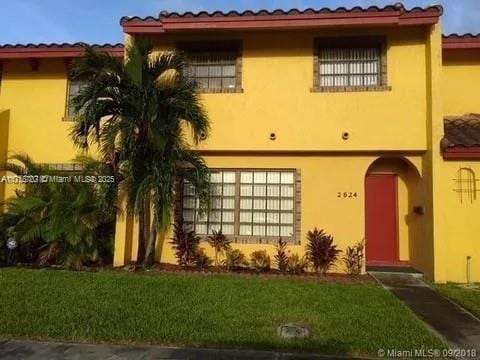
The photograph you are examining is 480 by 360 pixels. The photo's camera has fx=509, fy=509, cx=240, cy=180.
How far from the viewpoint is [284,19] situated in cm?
1084

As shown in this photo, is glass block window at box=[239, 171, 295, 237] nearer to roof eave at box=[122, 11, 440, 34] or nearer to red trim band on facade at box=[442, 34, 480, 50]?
roof eave at box=[122, 11, 440, 34]

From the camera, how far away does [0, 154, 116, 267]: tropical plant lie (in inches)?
431

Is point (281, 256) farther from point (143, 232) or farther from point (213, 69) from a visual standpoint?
point (213, 69)

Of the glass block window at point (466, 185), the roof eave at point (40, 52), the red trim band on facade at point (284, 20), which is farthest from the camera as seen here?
the roof eave at point (40, 52)

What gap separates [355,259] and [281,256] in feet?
5.23

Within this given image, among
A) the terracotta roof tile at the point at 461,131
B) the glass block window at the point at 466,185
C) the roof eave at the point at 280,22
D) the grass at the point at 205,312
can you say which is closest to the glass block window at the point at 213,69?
the roof eave at the point at 280,22

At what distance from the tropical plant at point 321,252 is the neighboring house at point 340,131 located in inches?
12.0

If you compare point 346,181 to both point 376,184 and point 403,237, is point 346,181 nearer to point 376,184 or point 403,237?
point 376,184

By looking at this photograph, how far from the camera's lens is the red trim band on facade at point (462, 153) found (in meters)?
10.3

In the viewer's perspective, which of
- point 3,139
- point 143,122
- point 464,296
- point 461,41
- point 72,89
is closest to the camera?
point 464,296

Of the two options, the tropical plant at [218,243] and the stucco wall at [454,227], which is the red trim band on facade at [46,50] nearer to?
the tropical plant at [218,243]

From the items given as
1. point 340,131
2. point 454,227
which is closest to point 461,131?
point 454,227

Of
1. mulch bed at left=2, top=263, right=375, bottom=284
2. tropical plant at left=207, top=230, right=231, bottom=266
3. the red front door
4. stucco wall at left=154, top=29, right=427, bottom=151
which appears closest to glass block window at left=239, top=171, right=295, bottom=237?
tropical plant at left=207, top=230, right=231, bottom=266

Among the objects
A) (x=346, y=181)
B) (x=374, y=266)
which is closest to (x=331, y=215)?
(x=346, y=181)
